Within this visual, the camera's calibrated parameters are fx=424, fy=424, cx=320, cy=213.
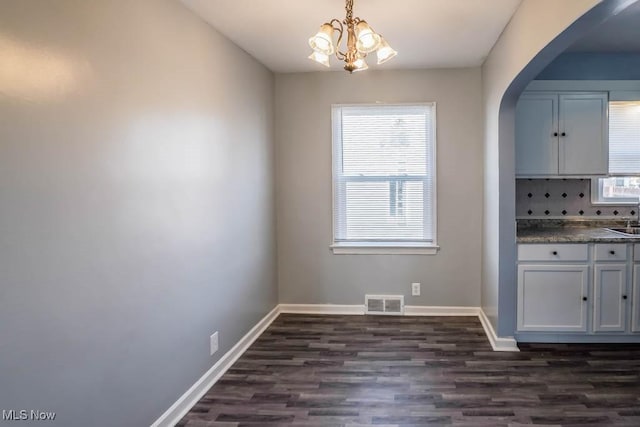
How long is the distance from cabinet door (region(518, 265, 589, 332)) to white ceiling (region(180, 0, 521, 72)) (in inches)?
74.5

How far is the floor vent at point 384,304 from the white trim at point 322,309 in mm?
91

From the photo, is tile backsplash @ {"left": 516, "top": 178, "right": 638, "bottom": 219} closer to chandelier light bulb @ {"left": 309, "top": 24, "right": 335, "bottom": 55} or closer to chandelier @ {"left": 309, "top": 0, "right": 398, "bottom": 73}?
chandelier @ {"left": 309, "top": 0, "right": 398, "bottom": 73}

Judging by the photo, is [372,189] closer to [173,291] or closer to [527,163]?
[527,163]

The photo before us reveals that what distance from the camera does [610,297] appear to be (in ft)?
11.2

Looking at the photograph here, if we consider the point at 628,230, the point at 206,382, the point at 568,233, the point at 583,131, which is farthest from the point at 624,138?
the point at 206,382

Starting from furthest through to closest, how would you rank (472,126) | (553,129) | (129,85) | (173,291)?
1. (472,126)
2. (553,129)
3. (173,291)
4. (129,85)

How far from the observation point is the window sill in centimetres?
433

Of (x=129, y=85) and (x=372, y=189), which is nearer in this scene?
(x=129, y=85)

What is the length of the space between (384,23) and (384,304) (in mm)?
2685

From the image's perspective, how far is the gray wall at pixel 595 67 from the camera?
12.4 feet

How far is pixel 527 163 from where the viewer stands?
3.73 meters

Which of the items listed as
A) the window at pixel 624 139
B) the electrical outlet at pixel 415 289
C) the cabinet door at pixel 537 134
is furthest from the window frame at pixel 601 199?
the electrical outlet at pixel 415 289

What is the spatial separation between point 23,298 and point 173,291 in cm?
101

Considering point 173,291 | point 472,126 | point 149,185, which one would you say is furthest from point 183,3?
point 472,126
